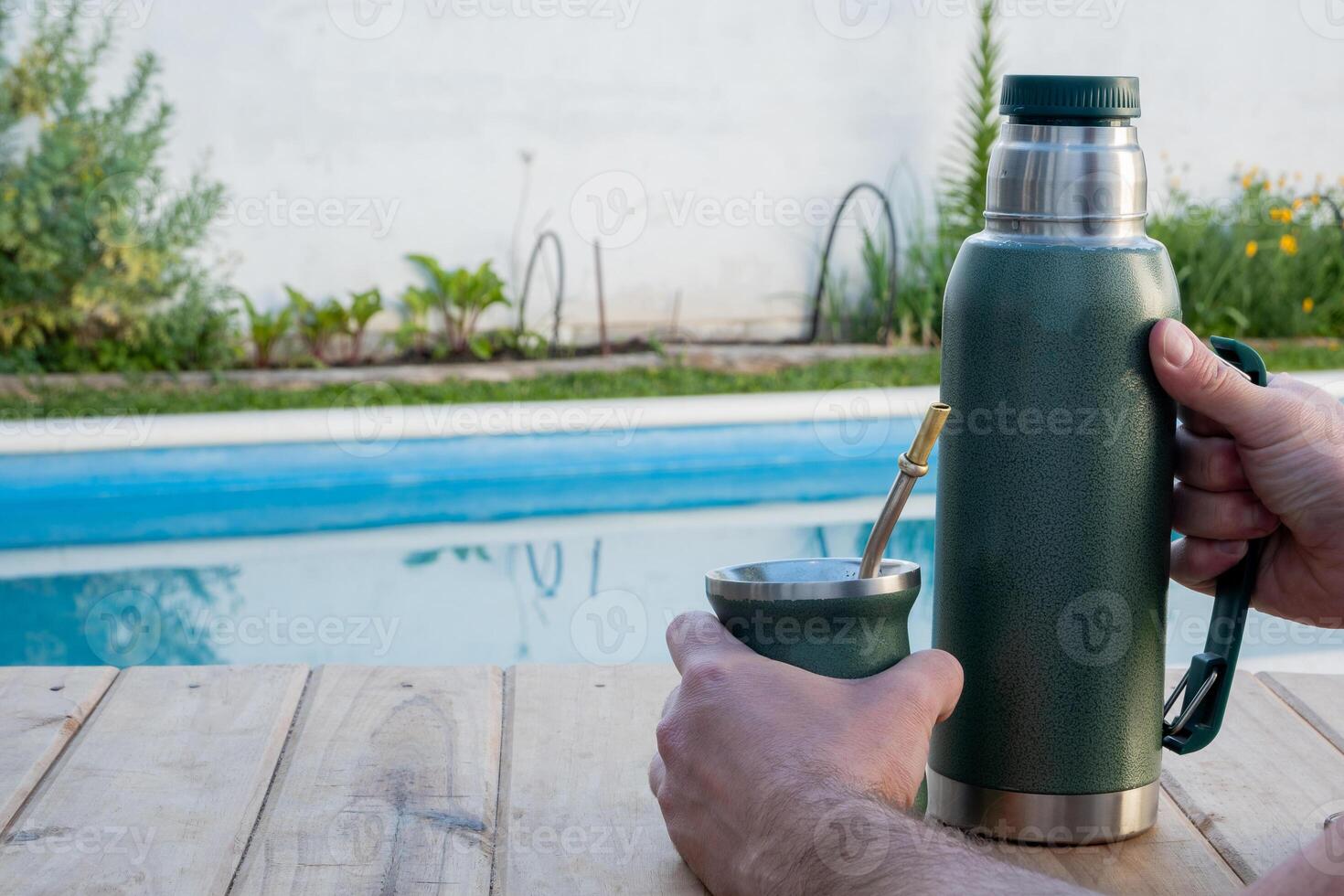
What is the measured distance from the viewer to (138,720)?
39.9 inches

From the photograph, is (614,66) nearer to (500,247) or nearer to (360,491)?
(500,247)

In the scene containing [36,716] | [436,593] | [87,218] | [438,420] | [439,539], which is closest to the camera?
[36,716]

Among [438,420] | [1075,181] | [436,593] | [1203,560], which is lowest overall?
[436,593]

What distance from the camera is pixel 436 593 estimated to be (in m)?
3.13

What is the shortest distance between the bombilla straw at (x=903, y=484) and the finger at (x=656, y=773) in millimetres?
172

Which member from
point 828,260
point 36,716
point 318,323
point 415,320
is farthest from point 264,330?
point 36,716

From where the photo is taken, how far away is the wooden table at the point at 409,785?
2.57 ft

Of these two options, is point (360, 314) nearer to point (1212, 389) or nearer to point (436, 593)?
point (436, 593)

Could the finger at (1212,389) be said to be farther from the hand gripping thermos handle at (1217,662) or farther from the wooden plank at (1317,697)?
the wooden plank at (1317,697)

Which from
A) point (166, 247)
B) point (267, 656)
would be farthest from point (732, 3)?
point (267, 656)

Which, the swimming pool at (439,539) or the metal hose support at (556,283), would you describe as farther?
the metal hose support at (556,283)

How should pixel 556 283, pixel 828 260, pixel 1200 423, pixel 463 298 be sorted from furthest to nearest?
1. pixel 828 260
2. pixel 556 283
3. pixel 463 298
4. pixel 1200 423

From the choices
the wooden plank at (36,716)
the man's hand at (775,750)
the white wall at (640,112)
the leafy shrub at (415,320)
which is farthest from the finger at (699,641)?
the white wall at (640,112)

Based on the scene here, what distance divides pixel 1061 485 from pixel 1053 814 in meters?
0.21
